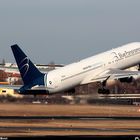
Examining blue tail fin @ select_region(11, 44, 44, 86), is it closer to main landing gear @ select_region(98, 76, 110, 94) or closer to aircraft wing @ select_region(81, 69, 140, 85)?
aircraft wing @ select_region(81, 69, 140, 85)

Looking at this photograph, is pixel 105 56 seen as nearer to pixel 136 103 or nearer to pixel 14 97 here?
pixel 14 97

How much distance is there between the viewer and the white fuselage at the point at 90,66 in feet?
296

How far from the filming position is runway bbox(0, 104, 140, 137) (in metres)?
71.4

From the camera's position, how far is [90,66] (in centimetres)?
9188

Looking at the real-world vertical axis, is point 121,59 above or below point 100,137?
above

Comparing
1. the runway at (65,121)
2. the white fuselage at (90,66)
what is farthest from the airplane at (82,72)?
the runway at (65,121)

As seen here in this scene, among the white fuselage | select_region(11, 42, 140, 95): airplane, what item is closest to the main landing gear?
select_region(11, 42, 140, 95): airplane

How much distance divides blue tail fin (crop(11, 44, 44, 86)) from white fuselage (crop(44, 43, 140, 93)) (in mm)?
1751

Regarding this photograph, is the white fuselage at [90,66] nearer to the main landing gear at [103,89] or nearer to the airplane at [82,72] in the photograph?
the airplane at [82,72]

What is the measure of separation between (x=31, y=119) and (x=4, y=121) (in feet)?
16.9

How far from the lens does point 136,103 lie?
137 metres

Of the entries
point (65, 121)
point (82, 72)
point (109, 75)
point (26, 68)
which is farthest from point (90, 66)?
point (65, 121)

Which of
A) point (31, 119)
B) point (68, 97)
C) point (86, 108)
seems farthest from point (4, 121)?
point (68, 97)

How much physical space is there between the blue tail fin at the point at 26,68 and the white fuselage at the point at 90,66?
1751mm
